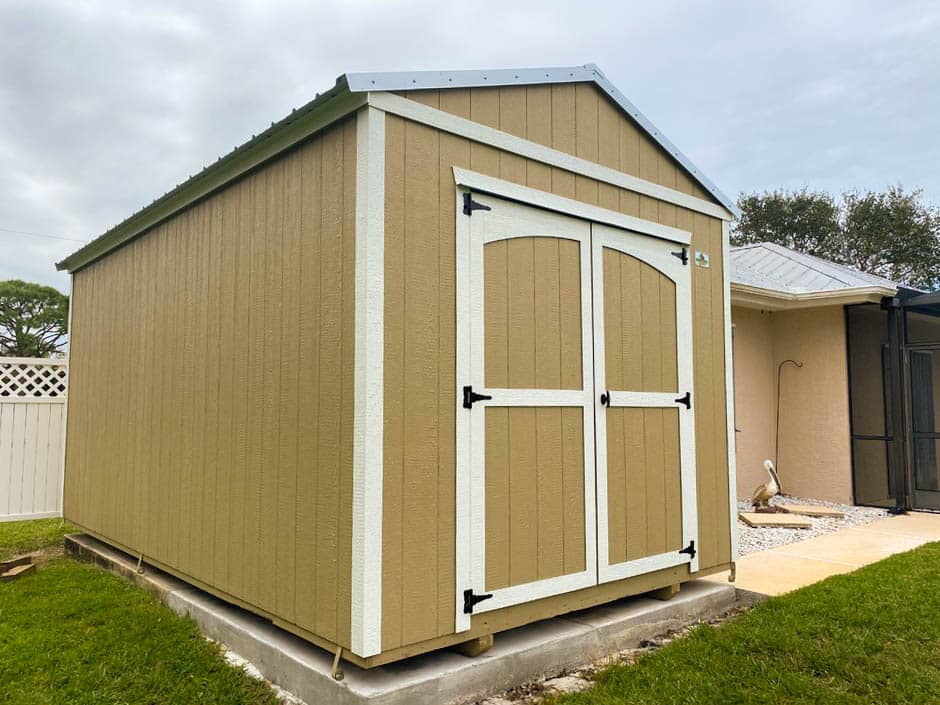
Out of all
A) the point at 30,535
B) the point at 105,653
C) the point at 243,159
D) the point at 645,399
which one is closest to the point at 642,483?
the point at 645,399

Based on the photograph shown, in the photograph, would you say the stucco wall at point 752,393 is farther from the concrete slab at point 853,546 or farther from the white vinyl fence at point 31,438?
the white vinyl fence at point 31,438

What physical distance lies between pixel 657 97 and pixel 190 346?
1809cm

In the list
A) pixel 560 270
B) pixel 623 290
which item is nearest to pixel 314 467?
pixel 560 270

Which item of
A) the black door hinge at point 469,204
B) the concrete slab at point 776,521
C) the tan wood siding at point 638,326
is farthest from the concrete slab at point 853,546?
the black door hinge at point 469,204

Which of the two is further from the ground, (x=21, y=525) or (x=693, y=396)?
(x=693, y=396)

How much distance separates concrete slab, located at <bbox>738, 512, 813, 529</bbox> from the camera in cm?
617

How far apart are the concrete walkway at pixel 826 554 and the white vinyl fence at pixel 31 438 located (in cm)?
533

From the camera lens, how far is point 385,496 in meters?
2.39

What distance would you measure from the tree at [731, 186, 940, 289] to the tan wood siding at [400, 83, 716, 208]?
64.6 ft

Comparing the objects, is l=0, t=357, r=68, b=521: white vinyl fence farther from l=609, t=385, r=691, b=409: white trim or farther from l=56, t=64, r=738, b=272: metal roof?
l=609, t=385, r=691, b=409: white trim

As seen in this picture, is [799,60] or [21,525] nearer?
[21,525]

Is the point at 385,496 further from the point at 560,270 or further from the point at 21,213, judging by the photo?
the point at 21,213

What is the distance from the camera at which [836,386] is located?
748cm

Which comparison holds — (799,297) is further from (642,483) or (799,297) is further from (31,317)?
(31,317)
